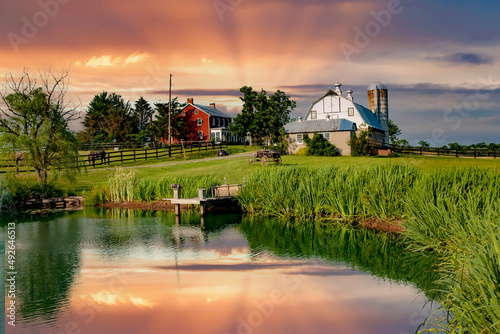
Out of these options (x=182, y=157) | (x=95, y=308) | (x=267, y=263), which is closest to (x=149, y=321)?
(x=95, y=308)

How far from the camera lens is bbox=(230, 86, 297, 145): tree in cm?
6475

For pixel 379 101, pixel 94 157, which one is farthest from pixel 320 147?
pixel 94 157

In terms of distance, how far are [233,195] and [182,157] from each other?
87.1 feet

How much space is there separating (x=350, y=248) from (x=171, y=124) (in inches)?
2247

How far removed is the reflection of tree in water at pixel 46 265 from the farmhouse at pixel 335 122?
34.0 metres

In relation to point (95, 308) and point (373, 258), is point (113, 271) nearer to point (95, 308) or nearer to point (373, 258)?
point (95, 308)

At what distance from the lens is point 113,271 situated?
12.9 meters

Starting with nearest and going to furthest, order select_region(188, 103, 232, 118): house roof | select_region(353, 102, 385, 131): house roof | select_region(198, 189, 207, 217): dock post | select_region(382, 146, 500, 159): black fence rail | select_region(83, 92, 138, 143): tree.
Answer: select_region(198, 189, 207, 217): dock post → select_region(382, 146, 500, 159): black fence rail → select_region(353, 102, 385, 131): house roof → select_region(188, 103, 232, 118): house roof → select_region(83, 92, 138, 143): tree

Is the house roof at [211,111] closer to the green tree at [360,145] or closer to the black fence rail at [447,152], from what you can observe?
the black fence rail at [447,152]

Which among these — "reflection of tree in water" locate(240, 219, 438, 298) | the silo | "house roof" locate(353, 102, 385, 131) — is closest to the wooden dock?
"reflection of tree in water" locate(240, 219, 438, 298)

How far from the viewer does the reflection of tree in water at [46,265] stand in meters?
10.2

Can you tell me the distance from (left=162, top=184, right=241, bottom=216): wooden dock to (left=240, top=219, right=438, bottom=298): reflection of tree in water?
3.08m

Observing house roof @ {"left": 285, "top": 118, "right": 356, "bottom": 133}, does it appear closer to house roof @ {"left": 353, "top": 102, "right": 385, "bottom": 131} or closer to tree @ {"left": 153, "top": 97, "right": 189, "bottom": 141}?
house roof @ {"left": 353, "top": 102, "right": 385, "bottom": 131}

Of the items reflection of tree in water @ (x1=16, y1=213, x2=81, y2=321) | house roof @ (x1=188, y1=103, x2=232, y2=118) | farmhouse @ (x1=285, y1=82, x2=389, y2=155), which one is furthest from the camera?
house roof @ (x1=188, y1=103, x2=232, y2=118)
